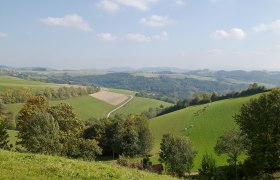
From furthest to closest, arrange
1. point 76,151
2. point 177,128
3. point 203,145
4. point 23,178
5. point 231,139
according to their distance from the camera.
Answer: point 177,128
point 203,145
point 76,151
point 231,139
point 23,178

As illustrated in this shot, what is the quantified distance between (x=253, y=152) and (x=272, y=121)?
208 inches

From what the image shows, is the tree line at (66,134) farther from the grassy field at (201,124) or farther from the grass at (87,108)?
the grass at (87,108)

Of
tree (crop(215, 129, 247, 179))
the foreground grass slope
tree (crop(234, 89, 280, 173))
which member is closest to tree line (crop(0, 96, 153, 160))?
tree (crop(215, 129, 247, 179))

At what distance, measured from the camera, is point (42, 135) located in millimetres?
54719

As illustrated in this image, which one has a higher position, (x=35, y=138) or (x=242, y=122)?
(x=242, y=122)

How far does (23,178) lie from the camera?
1588 centimetres

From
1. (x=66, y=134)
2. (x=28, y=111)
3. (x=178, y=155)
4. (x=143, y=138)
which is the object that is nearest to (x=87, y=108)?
(x=143, y=138)

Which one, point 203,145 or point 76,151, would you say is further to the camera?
point 203,145

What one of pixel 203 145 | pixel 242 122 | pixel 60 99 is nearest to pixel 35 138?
pixel 242 122

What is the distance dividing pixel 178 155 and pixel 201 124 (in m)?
47.6

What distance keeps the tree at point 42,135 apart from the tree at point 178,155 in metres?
22.8

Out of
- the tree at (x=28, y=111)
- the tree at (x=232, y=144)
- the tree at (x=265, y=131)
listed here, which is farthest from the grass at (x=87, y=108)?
the tree at (x=265, y=131)

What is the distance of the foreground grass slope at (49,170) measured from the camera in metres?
16.8

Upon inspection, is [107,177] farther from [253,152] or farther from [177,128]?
[177,128]
